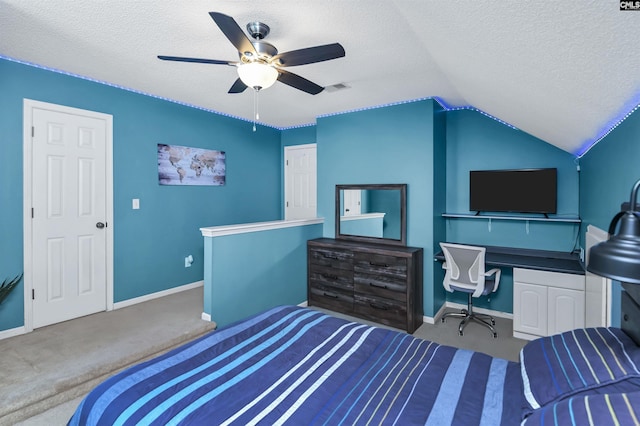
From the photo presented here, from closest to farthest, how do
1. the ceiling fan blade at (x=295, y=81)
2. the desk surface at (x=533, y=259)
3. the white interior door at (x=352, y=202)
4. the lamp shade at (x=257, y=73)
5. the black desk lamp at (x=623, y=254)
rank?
1. the black desk lamp at (x=623, y=254)
2. the lamp shade at (x=257, y=73)
3. the ceiling fan blade at (x=295, y=81)
4. the desk surface at (x=533, y=259)
5. the white interior door at (x=352, y=202)

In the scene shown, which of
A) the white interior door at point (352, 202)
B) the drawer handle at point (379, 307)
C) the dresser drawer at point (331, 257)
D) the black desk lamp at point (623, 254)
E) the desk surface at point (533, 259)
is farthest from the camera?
the white interior door at point (352, 202)

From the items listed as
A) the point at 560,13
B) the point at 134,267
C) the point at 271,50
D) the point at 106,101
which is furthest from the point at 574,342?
the point at 106,101

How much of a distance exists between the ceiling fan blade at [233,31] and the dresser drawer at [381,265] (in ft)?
7.96

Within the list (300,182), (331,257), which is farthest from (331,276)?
(300,182)

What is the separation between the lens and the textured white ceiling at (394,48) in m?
1.16

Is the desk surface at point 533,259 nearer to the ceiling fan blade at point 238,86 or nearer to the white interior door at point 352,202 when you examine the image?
the white interior door at point 352,202

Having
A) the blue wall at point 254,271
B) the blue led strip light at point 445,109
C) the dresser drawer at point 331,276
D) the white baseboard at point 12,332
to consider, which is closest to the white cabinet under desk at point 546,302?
the blue led strip light at point 445,109

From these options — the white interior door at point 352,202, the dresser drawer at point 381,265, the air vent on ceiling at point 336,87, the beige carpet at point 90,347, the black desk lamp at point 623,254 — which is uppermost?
the air vent on ceiling at point 336,87

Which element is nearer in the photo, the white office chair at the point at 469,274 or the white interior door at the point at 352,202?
the white office chair at the point at 469,274

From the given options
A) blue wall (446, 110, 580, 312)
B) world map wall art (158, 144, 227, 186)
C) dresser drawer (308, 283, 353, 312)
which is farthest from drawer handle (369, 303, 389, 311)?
world map wall art (158, 144, 227, 186)

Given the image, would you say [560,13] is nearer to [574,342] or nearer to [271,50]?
[574,342]

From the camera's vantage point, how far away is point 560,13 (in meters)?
1.00

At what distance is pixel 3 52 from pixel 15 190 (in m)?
1.18

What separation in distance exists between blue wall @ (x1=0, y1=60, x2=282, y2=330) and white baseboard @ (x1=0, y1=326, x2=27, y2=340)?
37mm
